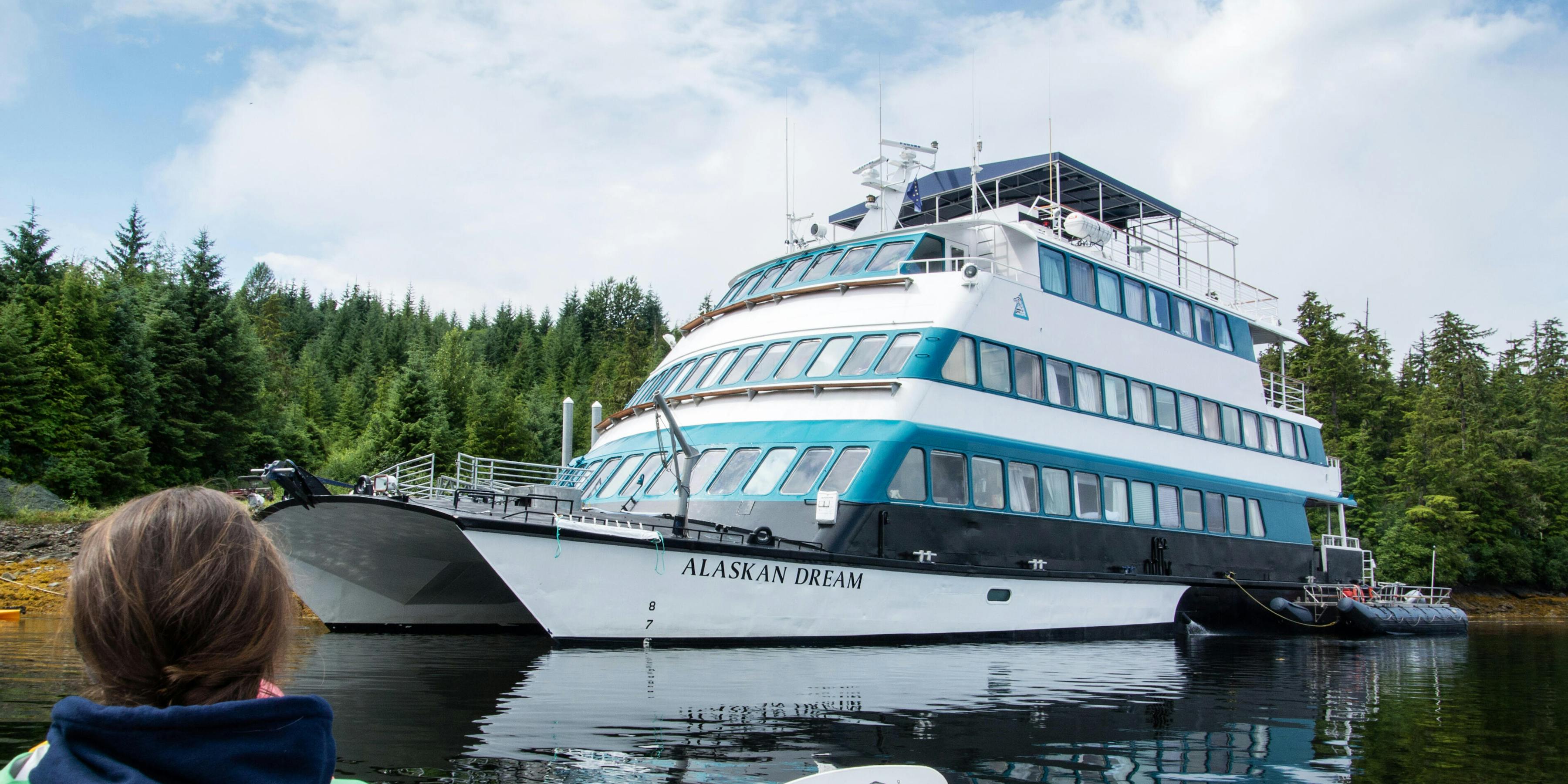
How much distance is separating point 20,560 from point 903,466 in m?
19.9

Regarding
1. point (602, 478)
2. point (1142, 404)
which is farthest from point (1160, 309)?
point (602, 478)

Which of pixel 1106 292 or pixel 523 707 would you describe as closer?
pixel 523 707

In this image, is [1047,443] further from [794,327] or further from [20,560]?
[20,560]

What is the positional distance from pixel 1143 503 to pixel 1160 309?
3666mm

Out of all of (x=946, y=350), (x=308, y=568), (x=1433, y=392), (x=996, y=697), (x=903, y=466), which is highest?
(x=1433, y=392)

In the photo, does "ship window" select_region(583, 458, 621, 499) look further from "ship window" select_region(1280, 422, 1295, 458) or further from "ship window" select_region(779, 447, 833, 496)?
"ship window" select_region(1280, 422, 1295, 458)

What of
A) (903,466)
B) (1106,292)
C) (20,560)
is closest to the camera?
(903,466)

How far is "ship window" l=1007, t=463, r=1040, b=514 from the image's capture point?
47.8 ft

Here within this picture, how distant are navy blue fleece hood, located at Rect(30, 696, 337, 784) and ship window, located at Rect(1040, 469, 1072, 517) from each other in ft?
46.0

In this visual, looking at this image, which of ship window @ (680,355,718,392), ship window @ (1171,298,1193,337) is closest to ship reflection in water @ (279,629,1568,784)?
ship window @ (680,355,718,392)

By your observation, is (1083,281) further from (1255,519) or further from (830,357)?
(1255,519)

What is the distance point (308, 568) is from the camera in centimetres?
1382

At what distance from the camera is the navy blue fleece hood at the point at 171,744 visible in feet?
5.25

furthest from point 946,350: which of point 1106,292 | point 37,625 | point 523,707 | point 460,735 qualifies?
point 37,625
